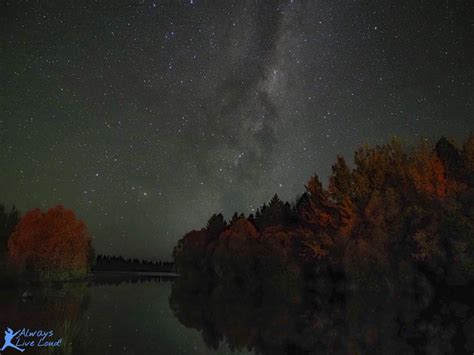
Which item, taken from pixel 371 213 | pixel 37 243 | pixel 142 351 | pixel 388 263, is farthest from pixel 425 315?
pixel 37 243

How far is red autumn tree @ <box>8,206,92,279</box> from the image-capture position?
63.1 meters

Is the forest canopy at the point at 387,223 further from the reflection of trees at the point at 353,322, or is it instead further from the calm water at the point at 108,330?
the calm water at the point at 108,330

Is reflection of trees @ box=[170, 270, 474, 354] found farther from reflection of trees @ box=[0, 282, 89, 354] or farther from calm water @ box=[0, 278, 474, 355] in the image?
reflection of trees @ box=[0, 282, 89, 354]

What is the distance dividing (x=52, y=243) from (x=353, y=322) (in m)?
50.8

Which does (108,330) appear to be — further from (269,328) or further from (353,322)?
(353,322)

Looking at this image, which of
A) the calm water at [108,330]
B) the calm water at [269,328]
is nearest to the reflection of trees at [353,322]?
the calm water at [269,328]

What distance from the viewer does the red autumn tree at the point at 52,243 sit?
2485 inches

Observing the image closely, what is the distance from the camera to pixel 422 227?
43.8m

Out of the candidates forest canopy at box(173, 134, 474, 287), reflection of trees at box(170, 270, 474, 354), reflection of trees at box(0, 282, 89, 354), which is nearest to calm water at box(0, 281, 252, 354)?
reflection of trees at box(0, 282, 89, 354)

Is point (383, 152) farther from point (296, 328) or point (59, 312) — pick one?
point (59, 312)

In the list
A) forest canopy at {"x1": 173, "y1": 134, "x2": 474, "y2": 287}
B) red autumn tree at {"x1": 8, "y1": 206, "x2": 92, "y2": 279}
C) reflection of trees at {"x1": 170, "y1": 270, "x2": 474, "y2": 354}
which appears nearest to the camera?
reflection of trees at {"x1": 170, "y1": 270, "x2": 474, "y2": 354}

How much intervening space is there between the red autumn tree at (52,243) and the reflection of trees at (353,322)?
A: 111ft

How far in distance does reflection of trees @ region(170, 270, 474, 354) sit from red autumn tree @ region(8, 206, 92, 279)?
3383 centimetres

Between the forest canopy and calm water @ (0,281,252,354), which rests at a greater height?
the forest canopy
